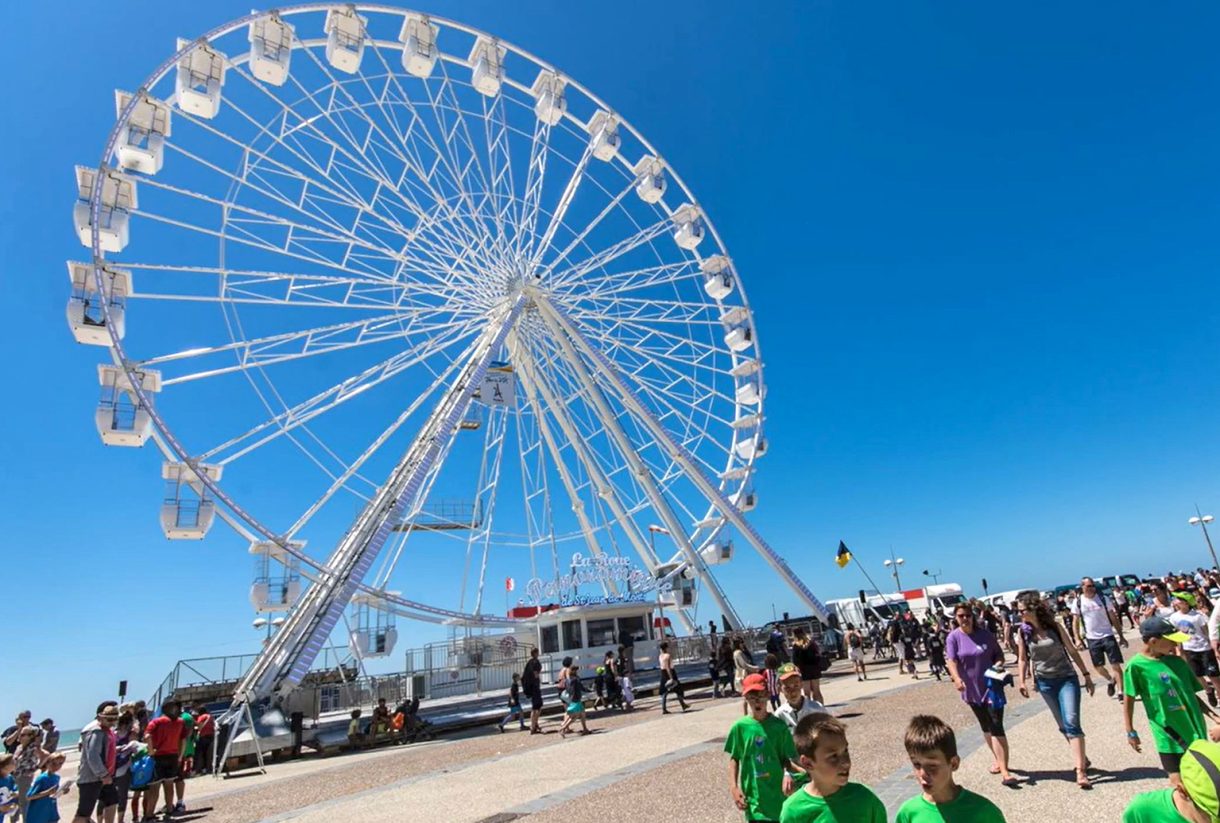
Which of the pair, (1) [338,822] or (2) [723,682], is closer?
(1) [338,822]

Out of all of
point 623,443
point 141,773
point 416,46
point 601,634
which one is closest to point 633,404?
point 623,443

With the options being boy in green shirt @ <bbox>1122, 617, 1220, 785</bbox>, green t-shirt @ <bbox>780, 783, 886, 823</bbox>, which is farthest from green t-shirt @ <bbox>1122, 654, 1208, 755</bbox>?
green t-shirt @ <bbox>780, 783, 886, 823</bbox>

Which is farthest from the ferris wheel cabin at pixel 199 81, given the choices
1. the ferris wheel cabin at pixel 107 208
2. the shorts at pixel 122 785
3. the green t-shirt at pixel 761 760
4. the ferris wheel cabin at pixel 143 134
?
the green t-shirt at pixel 761 760

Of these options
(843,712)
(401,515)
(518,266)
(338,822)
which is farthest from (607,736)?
(518,266)

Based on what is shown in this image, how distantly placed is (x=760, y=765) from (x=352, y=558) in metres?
13.5

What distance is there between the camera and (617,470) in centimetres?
2341

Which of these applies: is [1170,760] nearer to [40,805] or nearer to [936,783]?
[936,783]

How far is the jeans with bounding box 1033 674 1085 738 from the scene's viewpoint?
222 inches

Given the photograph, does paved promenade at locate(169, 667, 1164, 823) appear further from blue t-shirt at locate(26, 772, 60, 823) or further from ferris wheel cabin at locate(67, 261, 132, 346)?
ferris wheel cabin at locate(67, 261, 132, 346)

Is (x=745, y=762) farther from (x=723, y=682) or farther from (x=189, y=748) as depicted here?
(x=723, y=682)

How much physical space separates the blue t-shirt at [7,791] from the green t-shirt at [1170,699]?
7.99 metres

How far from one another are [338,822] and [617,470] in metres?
16.3

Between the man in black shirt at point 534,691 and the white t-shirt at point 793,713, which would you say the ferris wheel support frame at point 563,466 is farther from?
the white t-shirt at point 793,713

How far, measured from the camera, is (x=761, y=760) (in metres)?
3.82
